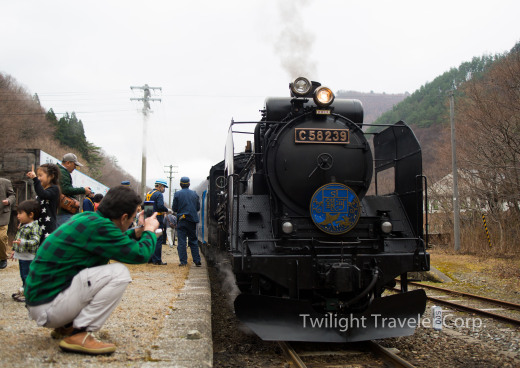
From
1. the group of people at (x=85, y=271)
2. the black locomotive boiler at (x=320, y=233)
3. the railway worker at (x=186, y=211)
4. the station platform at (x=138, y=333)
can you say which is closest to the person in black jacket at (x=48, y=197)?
the station platform at (x=138, y=333)

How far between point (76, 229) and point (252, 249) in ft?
6.70

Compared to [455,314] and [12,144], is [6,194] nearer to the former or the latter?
[455,314]

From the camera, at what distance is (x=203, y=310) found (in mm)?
4902

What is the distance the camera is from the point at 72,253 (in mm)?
2975

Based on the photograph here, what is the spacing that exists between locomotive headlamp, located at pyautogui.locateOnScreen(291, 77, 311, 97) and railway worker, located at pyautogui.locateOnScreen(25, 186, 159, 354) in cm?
291

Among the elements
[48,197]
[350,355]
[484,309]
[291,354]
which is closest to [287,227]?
[291,354]

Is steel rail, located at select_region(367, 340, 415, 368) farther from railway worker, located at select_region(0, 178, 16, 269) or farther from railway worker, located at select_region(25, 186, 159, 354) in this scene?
railway worker, located at select_region(0, 178, 16, 269)

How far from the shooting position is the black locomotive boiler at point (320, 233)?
4252 mm

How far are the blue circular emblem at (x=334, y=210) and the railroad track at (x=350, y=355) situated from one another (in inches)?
46.0

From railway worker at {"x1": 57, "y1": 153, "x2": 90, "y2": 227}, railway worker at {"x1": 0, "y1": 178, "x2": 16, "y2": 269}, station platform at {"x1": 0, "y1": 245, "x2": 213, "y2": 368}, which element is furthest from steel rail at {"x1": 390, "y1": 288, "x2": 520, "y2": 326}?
railway worker at {"x1": 0, "y1": 178, "x2": 16, "y2": 269}

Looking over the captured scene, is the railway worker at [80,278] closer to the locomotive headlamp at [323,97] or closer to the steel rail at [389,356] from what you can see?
the steel rail at [389,356]

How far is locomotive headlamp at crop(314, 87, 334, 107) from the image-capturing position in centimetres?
510

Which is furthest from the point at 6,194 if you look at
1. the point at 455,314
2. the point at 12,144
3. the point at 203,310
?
the point at 12,144

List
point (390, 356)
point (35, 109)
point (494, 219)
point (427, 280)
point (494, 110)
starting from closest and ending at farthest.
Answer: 1. point (390, 356)
2. point (427, 280)
3. point (494, 110)
4. point (494, 219)
5. point (35, 109)
